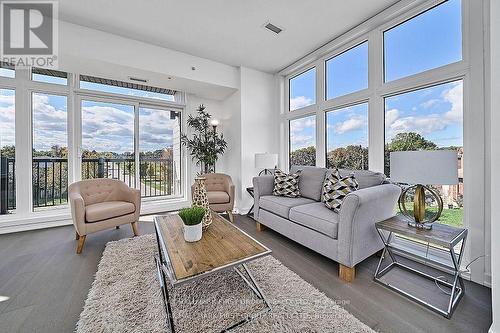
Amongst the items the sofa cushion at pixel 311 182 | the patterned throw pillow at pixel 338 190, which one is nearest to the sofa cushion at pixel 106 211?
the sofa cushion at pixel 311 182

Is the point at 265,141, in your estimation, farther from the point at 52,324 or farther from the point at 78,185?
the point at 52,324

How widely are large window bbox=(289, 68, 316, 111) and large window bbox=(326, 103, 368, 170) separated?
573mm

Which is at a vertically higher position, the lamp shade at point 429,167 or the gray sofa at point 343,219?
the lamp shade at point 429,167

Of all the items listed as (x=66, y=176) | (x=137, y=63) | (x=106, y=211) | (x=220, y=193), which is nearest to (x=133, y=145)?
(x=66, y=176)

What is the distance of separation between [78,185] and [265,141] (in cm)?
323

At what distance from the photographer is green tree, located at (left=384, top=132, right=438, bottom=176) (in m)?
2.29

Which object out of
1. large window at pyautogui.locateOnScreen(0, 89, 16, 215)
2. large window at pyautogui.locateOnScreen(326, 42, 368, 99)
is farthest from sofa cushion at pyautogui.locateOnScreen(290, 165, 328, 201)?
large window at pyautogui.locateOnScreen(0, 89, 16, 215)

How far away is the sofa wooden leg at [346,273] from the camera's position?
1821 millimetres

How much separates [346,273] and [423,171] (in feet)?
3.56

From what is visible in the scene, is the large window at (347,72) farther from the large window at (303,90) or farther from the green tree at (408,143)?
the green tree at (408,143)

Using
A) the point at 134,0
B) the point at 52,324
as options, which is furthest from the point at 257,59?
Result: the point at 52,324

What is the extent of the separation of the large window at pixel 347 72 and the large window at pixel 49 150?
4596 mm

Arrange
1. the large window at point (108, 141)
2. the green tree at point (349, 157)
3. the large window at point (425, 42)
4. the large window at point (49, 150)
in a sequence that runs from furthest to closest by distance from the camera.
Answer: the large window at point (108, 141)
the large window at point (49, 150)
the green tree at point (349, 157)
the large window at point (425, 42)
